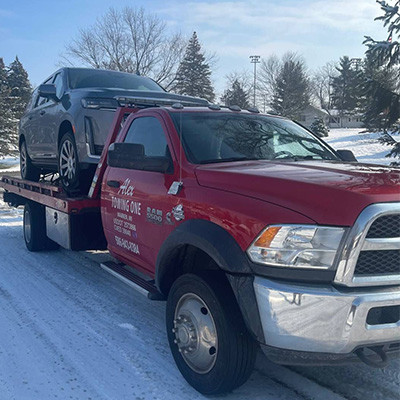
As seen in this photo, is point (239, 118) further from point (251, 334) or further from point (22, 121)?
point (22, 121)

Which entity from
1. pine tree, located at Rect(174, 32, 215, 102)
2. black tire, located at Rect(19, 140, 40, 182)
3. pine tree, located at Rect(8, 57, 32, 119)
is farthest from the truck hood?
pine tree, located at Rect(8, 57, 32, 119)

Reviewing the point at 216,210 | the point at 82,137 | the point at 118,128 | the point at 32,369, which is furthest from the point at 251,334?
the point at 82,137

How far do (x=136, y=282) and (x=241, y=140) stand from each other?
1568 millimetres

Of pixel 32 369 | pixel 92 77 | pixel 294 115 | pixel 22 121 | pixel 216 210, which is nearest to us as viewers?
pixel 216 210

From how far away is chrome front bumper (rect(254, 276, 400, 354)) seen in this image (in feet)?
8.14

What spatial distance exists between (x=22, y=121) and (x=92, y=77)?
8.89ft

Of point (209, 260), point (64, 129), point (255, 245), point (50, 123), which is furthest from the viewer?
point (50, 123)

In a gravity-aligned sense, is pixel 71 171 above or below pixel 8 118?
below

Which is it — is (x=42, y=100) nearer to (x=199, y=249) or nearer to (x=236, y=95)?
(x=199, y=249)

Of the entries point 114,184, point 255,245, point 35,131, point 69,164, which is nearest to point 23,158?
point 35,131

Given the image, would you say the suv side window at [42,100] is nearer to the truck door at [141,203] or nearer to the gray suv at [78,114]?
the gray suv at [78,114]

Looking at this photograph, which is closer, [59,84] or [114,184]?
[114,184]

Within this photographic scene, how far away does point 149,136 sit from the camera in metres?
4.42

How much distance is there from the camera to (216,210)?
310 cm
